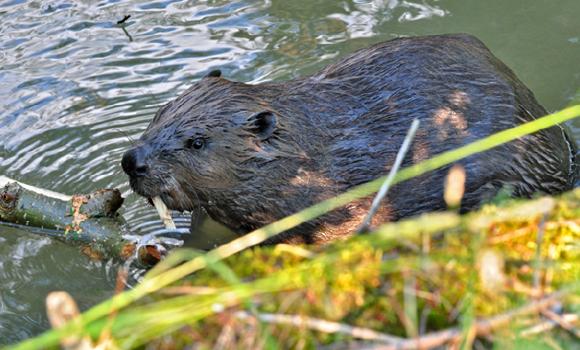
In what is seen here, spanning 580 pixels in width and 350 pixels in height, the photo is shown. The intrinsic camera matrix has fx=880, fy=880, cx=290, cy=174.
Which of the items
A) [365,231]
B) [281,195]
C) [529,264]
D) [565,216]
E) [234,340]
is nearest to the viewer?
[234,340]

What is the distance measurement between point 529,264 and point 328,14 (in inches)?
172

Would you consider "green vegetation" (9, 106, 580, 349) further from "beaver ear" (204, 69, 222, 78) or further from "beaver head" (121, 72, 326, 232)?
"beaver ear" (204, 69, 222, 78)

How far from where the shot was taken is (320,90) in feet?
12.1

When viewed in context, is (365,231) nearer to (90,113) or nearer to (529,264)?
(529,264)

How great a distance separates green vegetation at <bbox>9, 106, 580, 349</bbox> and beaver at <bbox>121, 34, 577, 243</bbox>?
155 centimetres

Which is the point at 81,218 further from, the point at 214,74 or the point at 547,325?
the point at 547,325

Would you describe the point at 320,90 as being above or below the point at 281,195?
above

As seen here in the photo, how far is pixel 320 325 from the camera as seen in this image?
1.58 m

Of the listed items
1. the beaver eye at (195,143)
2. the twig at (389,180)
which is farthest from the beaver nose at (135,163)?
the twig at (389,180)

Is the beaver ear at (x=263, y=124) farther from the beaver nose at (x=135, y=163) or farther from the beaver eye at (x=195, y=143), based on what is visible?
the beaver nose at (x=135, y=163)

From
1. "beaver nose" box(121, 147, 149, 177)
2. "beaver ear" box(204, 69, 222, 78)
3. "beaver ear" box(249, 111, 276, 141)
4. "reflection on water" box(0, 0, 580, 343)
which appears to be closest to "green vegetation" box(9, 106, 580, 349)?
"beaver nose" box(121, 147, 149, 177)

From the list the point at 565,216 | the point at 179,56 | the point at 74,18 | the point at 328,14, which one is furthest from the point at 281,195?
the point at 74,18

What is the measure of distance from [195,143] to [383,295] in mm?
1769

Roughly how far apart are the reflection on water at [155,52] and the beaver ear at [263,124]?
1034mm
